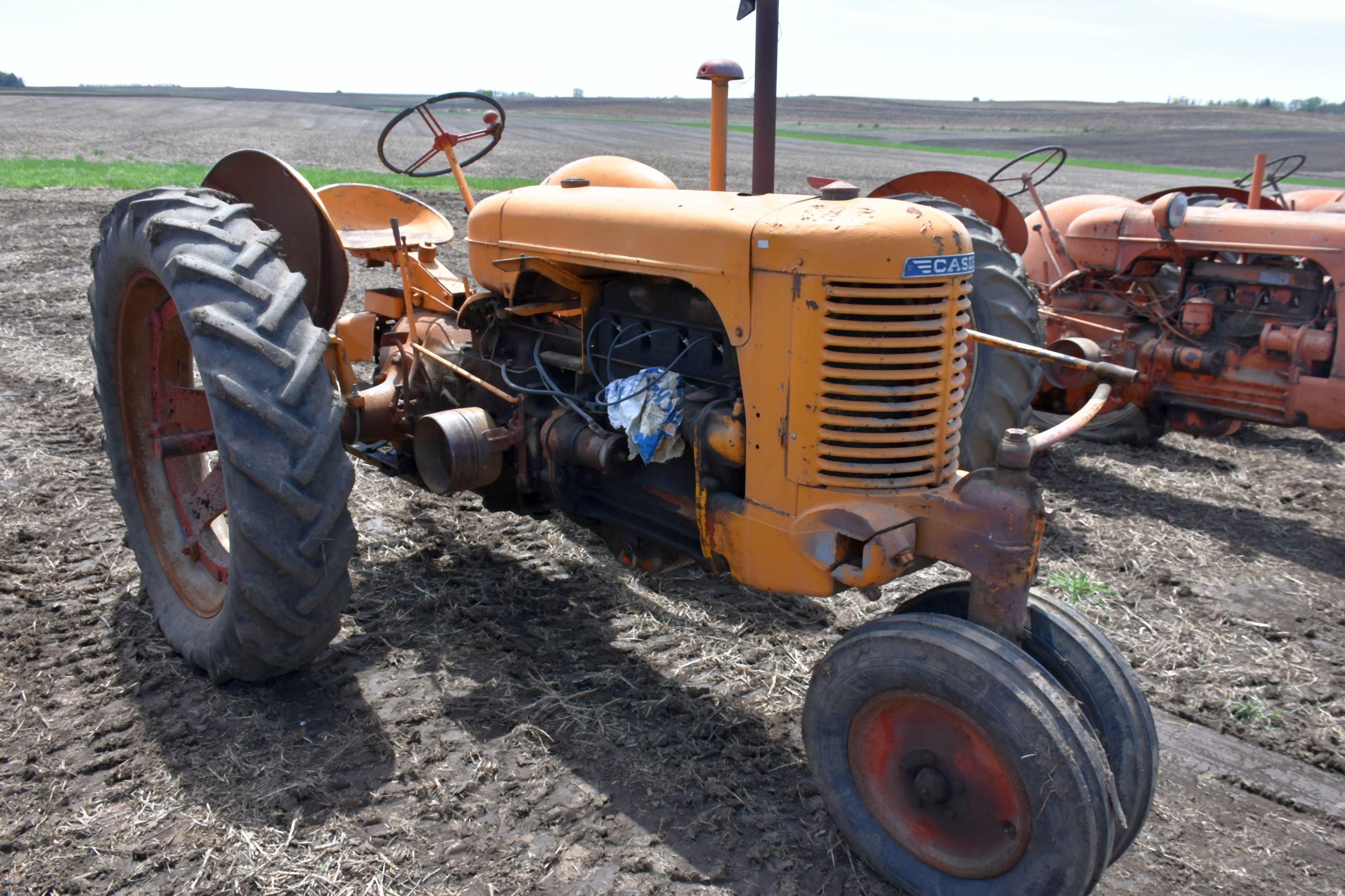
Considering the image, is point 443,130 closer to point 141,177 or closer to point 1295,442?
point 1295,442

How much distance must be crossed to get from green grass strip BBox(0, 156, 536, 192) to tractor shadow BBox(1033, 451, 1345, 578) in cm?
1120

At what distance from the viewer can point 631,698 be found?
304 centimetres

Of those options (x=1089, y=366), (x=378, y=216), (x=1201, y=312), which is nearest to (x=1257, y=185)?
(x=1201, y=312)

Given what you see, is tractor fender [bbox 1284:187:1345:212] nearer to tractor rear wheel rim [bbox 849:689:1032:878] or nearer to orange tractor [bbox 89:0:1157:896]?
orange tractor [bbox 89:0:1157:896]

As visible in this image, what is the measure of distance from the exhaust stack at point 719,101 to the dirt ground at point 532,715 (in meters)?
1.54

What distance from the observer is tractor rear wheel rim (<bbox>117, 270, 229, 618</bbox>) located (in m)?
3.23

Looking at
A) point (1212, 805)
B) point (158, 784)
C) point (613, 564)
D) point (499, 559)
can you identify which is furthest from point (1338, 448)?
point (158, 784)

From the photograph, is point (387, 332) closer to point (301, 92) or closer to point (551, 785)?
point (551, 785)

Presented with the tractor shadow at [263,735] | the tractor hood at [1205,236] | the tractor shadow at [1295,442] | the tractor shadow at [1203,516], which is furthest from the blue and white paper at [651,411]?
the tractor shadow at [1295,442]

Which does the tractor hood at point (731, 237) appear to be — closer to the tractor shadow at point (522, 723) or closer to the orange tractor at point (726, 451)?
the orange tractor at point (726, 451)

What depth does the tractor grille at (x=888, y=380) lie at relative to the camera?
2.29 meters

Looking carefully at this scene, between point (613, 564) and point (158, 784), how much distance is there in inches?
71.1

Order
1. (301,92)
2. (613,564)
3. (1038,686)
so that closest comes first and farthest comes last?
(1038,686) < (613,564) < (301,92)

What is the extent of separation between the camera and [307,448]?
257 centimetres
